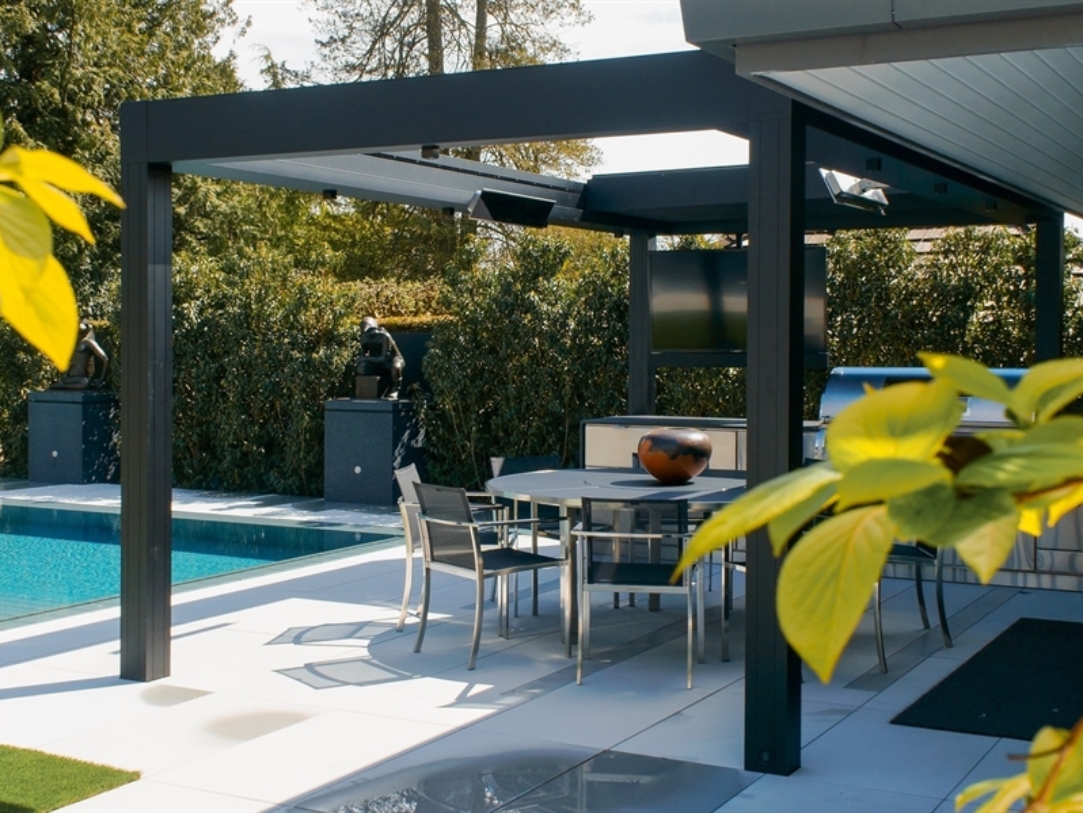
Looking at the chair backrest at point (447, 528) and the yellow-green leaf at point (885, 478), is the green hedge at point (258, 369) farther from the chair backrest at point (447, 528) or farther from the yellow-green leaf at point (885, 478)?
the yellow-green leaf at point (885, 478)

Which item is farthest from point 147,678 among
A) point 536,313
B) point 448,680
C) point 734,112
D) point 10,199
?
point 536,313

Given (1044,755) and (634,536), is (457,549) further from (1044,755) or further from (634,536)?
(1044,755)

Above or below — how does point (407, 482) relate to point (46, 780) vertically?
above

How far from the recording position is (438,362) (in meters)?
13.8

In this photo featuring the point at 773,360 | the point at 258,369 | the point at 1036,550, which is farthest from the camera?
the point at 258,369

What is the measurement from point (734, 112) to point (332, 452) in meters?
9.65

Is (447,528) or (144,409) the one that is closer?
(144,409)

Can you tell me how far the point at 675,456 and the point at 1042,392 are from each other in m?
7.08

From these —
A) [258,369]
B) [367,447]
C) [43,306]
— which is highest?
[258,369]

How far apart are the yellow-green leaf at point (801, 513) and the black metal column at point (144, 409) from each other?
19.8 feet

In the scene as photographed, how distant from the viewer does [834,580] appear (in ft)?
1.69

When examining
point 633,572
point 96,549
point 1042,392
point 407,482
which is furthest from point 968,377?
point 96,549

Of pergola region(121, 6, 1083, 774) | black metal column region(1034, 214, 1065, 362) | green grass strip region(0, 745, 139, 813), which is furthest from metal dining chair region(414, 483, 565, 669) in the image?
black metal column region(1034, 214, 1065, 362)

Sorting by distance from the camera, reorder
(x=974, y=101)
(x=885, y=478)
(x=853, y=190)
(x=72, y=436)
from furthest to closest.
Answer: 1. (x=72, y=436)
2. (x=853, y=190)
3. (x=974, y=101)
4. (x=885, y=478)
